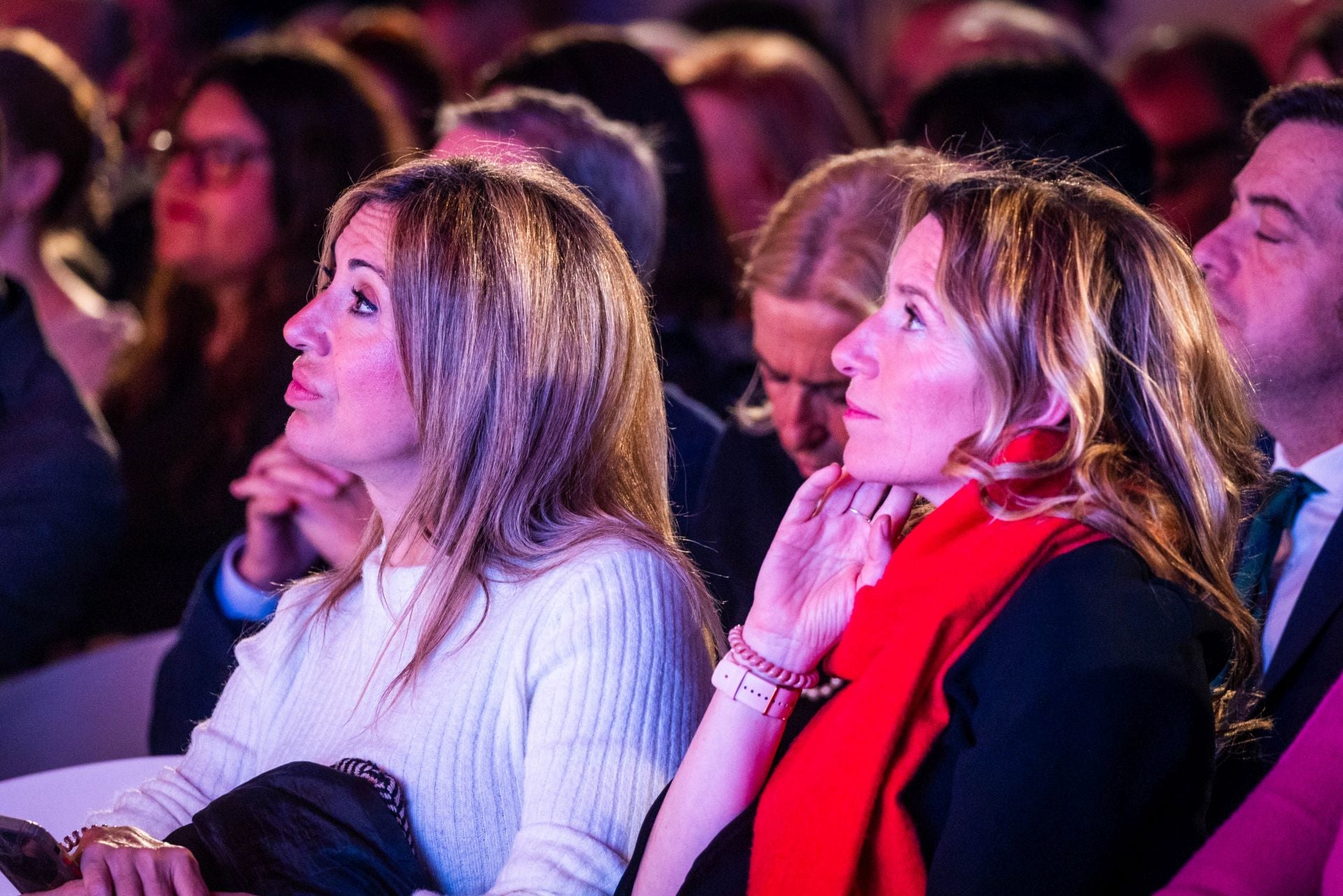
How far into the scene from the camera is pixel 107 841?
1.47m

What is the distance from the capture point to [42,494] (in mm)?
2354

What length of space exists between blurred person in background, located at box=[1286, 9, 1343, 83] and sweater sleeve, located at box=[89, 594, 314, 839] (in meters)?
2.08

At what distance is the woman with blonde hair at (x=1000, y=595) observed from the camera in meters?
1.17

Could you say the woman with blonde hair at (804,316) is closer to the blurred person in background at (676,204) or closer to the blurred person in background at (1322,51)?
the blurred person in background at (676,204)

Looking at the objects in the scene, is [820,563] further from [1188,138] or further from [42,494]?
[1188,138]

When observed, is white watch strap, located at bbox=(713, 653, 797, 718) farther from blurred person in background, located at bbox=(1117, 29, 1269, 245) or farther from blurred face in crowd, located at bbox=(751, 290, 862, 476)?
blurred person in background, located at bbox=(1117, 29, 1269, 245)

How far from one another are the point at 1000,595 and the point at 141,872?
33.3 inches

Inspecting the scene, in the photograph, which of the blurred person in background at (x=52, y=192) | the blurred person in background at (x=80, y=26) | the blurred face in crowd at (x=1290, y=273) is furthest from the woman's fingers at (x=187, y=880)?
the blurred person in background at (x=80, y=26)

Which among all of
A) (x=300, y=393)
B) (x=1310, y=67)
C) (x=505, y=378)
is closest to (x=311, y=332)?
(x=300, y=393)

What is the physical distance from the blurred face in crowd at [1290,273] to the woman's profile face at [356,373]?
3.38ft

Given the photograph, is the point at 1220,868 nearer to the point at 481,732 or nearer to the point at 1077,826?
the point at 1077,826

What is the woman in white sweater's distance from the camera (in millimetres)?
1478

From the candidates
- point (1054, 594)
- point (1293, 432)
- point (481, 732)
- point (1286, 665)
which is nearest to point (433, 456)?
point (481, 732)

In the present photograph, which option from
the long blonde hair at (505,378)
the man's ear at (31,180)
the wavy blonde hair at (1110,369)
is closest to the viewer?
the wavy blonde hair at (1110,369)
